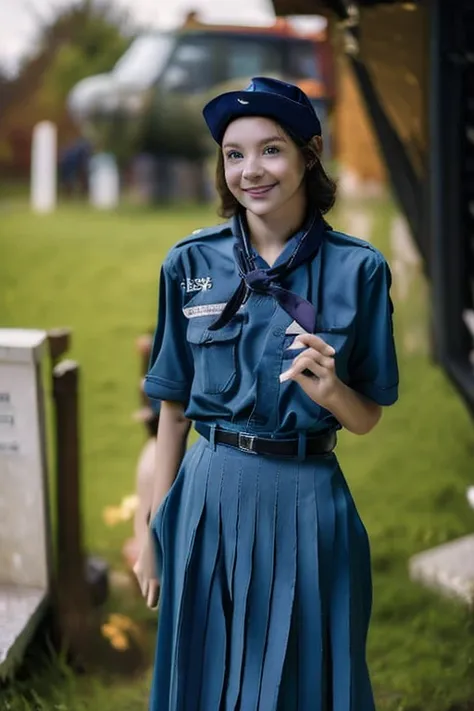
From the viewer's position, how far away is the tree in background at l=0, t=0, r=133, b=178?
19.3 feet

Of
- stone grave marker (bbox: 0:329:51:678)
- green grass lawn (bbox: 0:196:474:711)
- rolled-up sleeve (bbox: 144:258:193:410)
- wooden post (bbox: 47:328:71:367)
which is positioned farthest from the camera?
wooden post (bbox: 47:328:71:367)

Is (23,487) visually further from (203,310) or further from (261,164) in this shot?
(261,164)

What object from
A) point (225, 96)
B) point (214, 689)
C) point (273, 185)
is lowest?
point (214, 689)

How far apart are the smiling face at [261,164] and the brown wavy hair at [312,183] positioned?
3 centimetres

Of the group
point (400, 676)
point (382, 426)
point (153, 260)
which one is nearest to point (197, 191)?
point (153, 260)

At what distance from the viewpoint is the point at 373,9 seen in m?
3.04

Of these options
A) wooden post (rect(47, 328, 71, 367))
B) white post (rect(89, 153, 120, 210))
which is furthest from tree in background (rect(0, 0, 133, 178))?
wooden post (rect(47, 328, 71, 367))

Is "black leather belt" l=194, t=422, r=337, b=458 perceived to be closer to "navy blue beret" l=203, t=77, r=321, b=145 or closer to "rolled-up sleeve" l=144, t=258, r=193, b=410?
"rolled-up sleeve" l=144, t=258, r=193, b=410

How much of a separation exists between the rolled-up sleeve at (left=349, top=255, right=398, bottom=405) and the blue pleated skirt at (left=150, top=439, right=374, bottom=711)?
6.5 inches

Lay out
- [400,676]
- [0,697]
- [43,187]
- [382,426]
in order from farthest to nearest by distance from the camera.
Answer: [43,187] → [382,426] → [400,676] → [0,697]

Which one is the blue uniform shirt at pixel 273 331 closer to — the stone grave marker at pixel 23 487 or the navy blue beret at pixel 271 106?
the navy blue beret at pixel 271 106

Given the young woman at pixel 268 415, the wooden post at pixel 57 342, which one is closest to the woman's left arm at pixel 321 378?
the young woman at pixel 268 415

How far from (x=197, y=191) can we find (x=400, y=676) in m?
3.68

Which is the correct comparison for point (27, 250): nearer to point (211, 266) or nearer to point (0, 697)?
point (0, 697)
